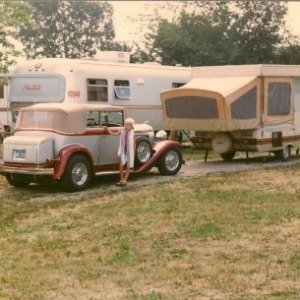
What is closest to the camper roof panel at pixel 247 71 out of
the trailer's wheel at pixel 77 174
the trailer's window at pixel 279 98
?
the trailer's window at pixel 279 98

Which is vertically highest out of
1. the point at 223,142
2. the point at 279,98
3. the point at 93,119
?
the point at 279,98

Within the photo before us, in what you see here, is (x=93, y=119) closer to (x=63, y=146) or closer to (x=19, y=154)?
(x=63, y=146)

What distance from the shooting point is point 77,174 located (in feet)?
39.2

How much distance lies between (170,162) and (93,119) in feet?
7.84

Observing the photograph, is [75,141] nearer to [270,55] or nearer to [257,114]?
[257,114]

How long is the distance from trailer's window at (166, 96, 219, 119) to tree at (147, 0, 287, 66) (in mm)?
18139

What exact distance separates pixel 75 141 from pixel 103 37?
1952 inches

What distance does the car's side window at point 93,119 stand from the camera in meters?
12.3

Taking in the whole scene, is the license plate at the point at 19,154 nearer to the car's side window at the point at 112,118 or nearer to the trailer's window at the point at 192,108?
the car's side window at the point at 112,118

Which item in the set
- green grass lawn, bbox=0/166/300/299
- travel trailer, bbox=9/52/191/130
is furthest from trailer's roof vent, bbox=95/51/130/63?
green grass lawn, bbox=0/166/300/299

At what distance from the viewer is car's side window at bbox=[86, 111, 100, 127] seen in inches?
483

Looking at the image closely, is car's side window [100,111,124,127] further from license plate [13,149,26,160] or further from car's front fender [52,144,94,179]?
license plate [13,149,26,160]

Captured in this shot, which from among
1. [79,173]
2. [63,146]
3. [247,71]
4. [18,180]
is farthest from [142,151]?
[247,71]

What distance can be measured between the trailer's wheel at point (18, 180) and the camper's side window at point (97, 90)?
5.03 meters
